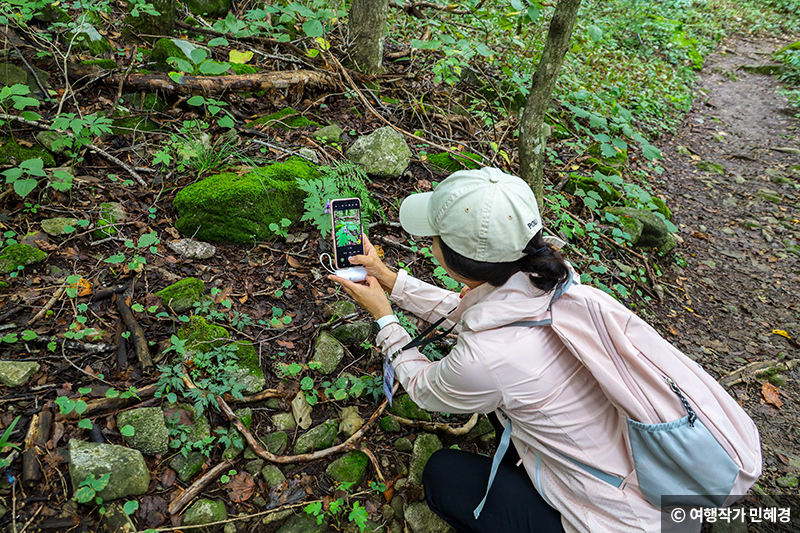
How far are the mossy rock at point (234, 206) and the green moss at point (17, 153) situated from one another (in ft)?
3.87

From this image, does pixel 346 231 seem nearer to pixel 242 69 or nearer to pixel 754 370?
pixel 242 69

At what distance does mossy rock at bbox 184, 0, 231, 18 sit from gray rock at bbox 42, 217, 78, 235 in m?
4.15

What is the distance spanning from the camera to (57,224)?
3.28m

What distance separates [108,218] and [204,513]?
95.9 inches

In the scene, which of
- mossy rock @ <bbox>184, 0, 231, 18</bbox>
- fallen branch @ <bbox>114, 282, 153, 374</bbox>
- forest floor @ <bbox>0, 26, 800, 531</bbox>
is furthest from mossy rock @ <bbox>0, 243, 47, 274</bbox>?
mossy rock @ <bbox>184, 0, 231, 18</bbox>

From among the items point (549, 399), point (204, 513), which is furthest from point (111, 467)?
point (549, 399)

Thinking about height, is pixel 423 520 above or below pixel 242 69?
below

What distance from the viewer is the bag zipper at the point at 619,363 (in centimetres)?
174

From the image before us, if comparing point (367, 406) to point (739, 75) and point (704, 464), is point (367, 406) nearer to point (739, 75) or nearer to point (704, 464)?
point (704, 464)

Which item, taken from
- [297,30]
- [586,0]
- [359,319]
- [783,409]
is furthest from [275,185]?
[586,0]

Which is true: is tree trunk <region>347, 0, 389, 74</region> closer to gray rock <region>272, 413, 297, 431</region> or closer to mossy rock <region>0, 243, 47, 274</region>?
mossy rock <region>0, 243, 47, 274</region>

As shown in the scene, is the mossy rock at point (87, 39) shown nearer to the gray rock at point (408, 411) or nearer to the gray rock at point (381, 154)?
the gray rock at point (381, 154)

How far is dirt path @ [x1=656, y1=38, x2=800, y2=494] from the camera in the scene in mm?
3963

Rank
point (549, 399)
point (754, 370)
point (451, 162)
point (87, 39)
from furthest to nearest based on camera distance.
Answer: point (451, 162) < point (87, 39) < point (754, 370) < point (549, 399)
